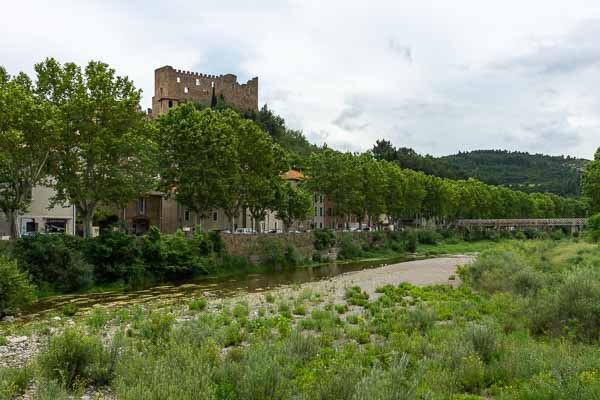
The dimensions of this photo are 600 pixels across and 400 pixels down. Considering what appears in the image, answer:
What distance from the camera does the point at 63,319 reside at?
68.3 feet

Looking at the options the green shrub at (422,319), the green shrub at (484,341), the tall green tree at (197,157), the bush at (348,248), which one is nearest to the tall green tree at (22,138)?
the tall green tree at (197,157)

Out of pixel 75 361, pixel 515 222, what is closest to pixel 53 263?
pixel 75 361

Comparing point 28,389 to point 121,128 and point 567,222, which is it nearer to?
point 121,128

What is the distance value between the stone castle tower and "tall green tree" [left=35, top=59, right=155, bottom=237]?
254 feet

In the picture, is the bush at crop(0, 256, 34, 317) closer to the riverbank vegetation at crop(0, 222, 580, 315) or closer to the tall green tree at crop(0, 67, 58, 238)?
the riverbank vegetation at crop(0, 222, 580, 315)

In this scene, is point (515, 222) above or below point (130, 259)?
above

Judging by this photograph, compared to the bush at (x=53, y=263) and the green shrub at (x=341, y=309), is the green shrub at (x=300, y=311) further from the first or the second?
the bush at (x=53, y=263)

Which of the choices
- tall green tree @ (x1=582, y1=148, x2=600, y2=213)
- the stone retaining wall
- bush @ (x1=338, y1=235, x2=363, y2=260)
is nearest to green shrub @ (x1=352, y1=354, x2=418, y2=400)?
the stone retaining wall

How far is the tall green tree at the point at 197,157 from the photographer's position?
46000 millimetres

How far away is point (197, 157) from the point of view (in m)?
46.4

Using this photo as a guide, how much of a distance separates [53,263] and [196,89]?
9268 cm

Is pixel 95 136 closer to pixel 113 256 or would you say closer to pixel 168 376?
pixel 113 256

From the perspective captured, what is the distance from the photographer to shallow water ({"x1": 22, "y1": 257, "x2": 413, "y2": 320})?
90.3ft

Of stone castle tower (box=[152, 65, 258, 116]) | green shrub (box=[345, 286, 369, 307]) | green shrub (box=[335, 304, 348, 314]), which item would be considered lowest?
green shrub (box=[345, 286, 369, 307])
